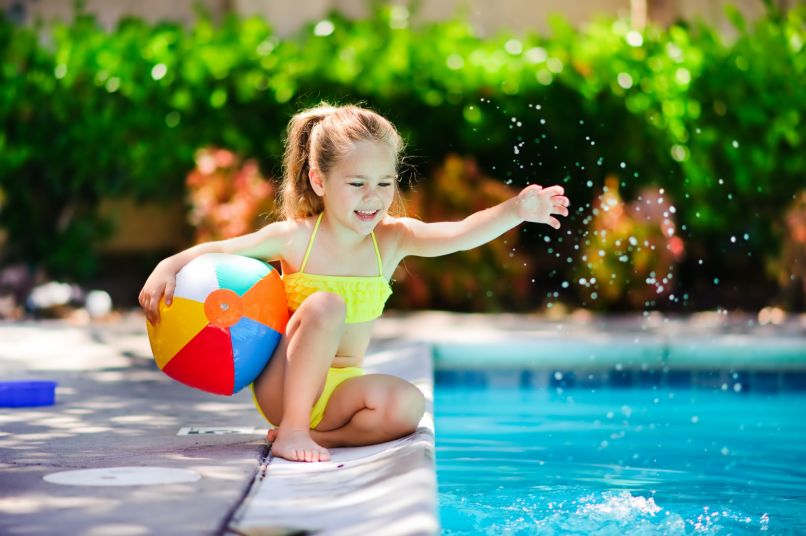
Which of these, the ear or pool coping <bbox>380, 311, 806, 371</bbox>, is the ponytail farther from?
pool coping <bbox>380, 311, 806, 371</bbox>

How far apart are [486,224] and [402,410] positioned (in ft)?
2.36

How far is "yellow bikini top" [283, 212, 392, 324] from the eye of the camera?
14.0ft

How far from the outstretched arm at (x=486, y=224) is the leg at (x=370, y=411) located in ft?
1.81

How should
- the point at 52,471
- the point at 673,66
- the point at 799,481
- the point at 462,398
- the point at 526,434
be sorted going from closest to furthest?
the point at 52,471 → the point at 799,481 → the point at 526,434 → the point at 462,398 → the point at 673,66

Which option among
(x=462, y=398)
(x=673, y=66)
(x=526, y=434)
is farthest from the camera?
(x=673, y=66)

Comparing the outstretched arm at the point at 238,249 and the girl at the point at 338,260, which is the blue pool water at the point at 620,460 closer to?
the girl at the point at 338,260

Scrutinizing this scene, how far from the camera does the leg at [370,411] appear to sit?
160 inches

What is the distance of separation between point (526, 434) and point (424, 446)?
2.17 meters

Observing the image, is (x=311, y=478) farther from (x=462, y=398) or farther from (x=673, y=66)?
(x=673, y=66)

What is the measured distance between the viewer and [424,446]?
148 inches

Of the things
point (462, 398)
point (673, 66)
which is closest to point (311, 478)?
point (462, 398)

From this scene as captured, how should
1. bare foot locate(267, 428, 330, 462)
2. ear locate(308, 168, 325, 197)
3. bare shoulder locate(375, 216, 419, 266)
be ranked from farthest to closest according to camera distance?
bare shoulder locate(375, 216, 419, 266), ear locate(308, 168, 325, 197), bare foot locate(267, 428, 330, 462)

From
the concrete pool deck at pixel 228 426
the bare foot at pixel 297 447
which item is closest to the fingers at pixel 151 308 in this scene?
the concrete pool deck at pixel 228 426

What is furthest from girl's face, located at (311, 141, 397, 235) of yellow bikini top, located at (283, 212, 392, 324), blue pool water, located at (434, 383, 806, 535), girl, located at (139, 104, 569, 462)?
blue pool water, located at (434, 383, 806, 535)
